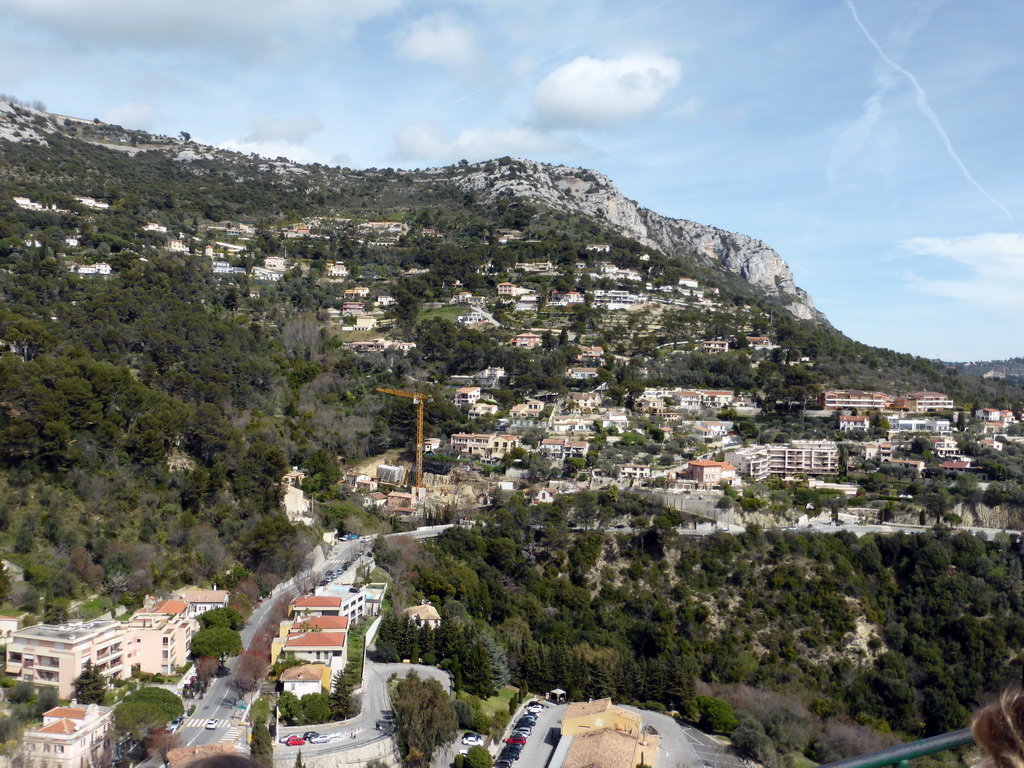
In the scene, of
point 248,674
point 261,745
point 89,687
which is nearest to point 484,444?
point 248,674

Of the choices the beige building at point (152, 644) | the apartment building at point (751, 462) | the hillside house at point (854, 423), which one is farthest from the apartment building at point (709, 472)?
the beige building at point (152, 644)

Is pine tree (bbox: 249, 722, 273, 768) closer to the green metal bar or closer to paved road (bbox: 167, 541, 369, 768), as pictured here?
paved road (bbox: 167, 541, 369, 768)

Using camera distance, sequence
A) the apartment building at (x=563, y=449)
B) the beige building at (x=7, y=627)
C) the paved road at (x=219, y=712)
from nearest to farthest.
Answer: the paved road at (x=219, y=712), the beige building at (x=7, y=627), the apartment building at (x=563, y=449)

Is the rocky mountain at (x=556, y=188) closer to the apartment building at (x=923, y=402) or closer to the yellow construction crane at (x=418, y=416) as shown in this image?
the apartment building at (x=923, y=402)

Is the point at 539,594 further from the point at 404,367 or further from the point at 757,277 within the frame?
the point at 757,277

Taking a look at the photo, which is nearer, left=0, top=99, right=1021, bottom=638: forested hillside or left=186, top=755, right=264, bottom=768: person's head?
left=186, top=755, right=264, bottom=768: person's head

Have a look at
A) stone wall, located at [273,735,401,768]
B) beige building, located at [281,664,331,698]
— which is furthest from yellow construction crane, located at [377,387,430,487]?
stone wall, located at [273,735,401,768]

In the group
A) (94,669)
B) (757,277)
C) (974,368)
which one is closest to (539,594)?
(94,669)
